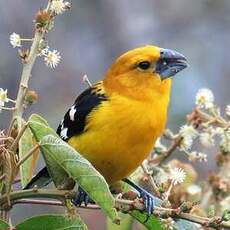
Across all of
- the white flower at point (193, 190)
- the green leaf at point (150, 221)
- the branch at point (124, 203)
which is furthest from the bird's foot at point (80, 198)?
the white flower at point (193, 190)

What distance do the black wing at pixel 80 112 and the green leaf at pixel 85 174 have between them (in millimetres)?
907

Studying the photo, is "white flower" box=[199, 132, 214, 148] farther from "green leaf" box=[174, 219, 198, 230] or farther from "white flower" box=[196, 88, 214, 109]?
"green leaf" box=[174, 219, 198, 230]

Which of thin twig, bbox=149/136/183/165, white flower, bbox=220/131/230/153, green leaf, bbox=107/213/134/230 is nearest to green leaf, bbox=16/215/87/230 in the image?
green leaf, bbox=107/213/134/230

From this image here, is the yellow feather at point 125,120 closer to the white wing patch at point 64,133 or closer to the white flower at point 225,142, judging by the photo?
the white wing patch at point 64,133

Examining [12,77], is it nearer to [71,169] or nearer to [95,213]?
[95,213]

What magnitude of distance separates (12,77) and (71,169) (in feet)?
16.6

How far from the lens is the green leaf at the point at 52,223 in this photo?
223cm

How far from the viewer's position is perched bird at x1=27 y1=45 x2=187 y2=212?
2979mm

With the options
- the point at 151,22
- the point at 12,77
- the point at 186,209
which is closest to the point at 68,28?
the point at 151,22

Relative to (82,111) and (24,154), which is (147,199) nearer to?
(24,154)

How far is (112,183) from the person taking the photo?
3.07 meters

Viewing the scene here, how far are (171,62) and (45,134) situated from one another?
0.99m

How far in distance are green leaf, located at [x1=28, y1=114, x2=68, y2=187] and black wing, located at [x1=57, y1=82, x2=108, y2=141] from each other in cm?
71

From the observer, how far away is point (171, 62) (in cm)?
314
